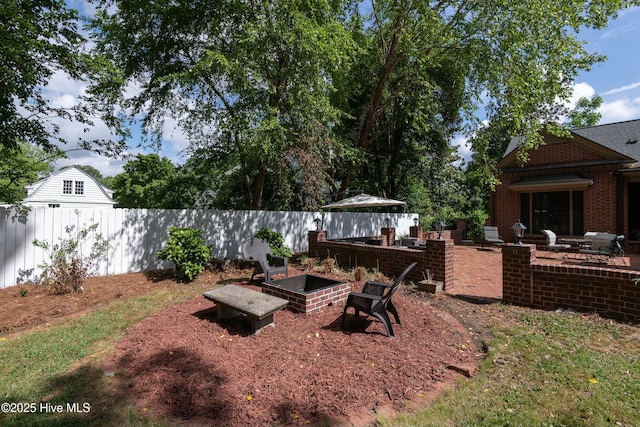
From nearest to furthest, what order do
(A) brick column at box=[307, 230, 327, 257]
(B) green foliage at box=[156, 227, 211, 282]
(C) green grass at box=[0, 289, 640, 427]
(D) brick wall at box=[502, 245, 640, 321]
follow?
1. (C) green grass at box=[0, 289, 640, 427]
2. (D) brick wall at box=[502, 245, 640, 321]
3. (B) green foliage at box=[156, 227, 211, 282]
4. (A) brick column at box=[307, 230, 327, 257]

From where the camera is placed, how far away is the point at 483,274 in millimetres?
8422

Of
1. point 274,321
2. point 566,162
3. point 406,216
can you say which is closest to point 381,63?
point 406,216

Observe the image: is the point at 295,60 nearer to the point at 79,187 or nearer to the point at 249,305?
the point at 249,305

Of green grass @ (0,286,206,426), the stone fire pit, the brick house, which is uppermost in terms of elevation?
the brick house

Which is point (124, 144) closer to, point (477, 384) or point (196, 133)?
point (196, 133)

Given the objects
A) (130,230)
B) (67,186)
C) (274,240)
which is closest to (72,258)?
(130,230)

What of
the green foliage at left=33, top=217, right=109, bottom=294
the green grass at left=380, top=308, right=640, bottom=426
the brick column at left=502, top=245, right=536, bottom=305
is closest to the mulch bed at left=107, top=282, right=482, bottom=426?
the green grass at left=380, top=308, right=640, bottom=426

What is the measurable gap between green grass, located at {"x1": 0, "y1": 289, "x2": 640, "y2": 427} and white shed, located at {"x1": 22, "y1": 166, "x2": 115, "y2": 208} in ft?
93.5

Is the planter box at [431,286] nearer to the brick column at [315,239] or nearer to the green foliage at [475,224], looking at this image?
the brick column at [315,239]

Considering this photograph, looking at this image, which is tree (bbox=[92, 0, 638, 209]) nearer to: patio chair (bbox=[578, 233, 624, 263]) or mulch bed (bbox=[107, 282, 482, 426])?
patio chair (bbox=[578, 233, 624, 263])

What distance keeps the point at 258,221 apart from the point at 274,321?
6.68 meters

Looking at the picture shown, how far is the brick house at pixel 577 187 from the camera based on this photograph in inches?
493

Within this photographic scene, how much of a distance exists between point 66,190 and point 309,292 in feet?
104

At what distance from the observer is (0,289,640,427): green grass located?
2.52 meters
